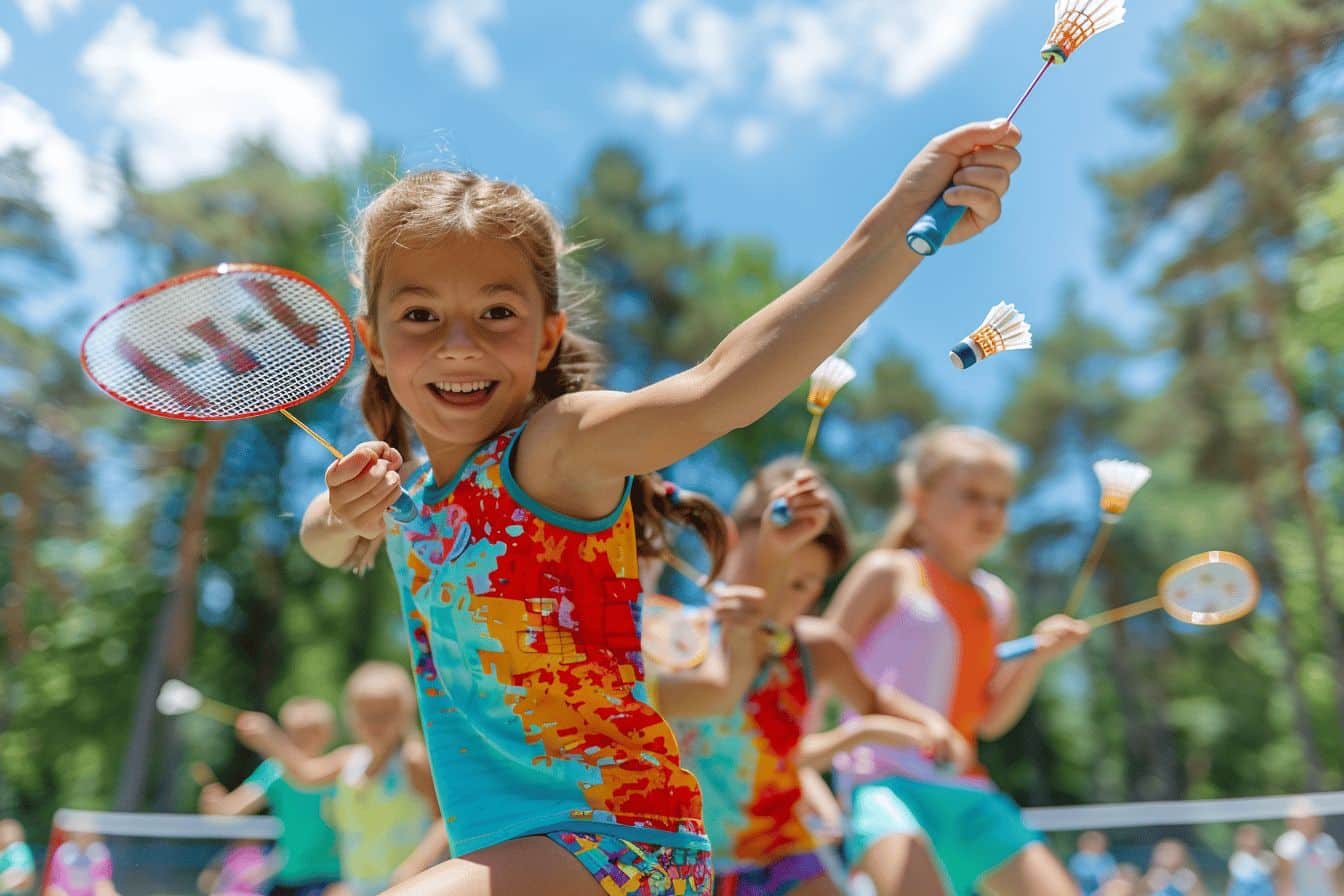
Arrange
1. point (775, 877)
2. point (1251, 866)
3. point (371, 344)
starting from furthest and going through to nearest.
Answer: point (1251, 866), point (775, 877), point (371, 344)

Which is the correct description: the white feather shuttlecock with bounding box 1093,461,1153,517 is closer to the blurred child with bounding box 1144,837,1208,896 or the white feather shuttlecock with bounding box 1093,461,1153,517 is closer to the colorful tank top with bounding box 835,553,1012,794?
the colorful tank top with bounding box 835,553,1012,794

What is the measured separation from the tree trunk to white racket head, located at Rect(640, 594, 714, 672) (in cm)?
1935

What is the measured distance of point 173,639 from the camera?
75.5ft

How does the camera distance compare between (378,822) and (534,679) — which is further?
(378,822)

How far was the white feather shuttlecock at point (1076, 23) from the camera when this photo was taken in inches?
78.8

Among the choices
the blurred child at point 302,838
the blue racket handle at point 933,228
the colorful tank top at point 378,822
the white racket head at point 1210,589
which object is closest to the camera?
the blue racket handle at point 933,228

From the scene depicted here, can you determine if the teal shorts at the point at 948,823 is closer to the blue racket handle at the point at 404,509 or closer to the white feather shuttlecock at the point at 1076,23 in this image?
the blue racket handle at the point at 404,509

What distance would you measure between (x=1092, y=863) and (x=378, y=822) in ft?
19.0

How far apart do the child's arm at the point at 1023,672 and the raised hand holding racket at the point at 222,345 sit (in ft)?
10.4

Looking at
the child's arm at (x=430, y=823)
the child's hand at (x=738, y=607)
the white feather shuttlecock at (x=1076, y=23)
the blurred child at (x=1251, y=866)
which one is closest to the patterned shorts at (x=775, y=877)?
the child's hand at (x=738, y=607)

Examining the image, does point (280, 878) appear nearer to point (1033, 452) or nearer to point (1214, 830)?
point (1214, 830)

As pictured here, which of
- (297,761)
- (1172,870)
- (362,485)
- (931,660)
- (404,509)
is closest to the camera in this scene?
(362,485)

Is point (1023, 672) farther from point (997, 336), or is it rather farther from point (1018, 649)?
point (997, 336)

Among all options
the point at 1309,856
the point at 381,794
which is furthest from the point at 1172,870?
the point at 381,794
